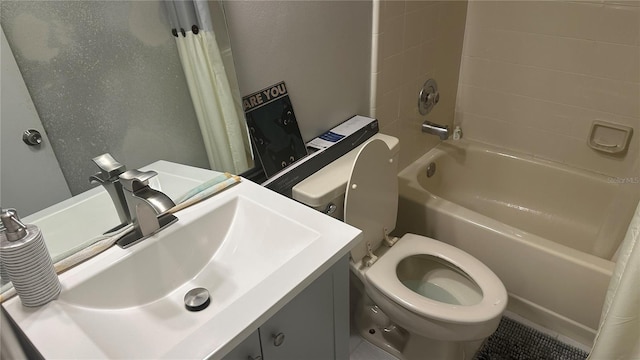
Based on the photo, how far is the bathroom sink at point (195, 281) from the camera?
730 millimetres

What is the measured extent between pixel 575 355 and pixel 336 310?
1117 mm

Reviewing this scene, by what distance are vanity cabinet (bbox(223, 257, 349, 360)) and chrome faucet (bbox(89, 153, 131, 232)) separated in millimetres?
381

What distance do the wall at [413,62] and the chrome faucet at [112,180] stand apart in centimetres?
104

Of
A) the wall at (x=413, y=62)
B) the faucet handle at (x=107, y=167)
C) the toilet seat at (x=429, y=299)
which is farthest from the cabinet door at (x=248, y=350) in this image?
the wall at (x=413, y=62)

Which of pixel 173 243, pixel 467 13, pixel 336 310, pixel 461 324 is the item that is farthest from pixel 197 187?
pixel 467 13

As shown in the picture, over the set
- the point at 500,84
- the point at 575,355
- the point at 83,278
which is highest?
the point at 83,278

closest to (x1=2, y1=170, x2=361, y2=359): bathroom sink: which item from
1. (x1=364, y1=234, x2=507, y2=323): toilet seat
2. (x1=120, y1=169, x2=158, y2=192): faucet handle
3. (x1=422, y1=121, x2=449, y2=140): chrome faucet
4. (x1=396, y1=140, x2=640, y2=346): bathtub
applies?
(x1=120, y1=169, x2=158, y2=192): faucet handle

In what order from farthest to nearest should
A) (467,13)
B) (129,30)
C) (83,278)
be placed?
(467,13), (129,30), (83,278)

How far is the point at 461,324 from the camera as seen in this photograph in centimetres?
132

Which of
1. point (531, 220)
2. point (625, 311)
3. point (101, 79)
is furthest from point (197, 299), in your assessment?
point (531, 220)

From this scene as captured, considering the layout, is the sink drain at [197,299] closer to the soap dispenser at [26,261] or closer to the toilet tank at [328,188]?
the soap dispenser at [26,261]

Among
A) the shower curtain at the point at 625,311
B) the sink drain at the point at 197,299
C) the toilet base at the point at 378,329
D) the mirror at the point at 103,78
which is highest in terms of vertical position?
the mirror at the point at 103,78

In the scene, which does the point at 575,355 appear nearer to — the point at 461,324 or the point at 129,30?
the point at 461,324

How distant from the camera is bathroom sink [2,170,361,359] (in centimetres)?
73
